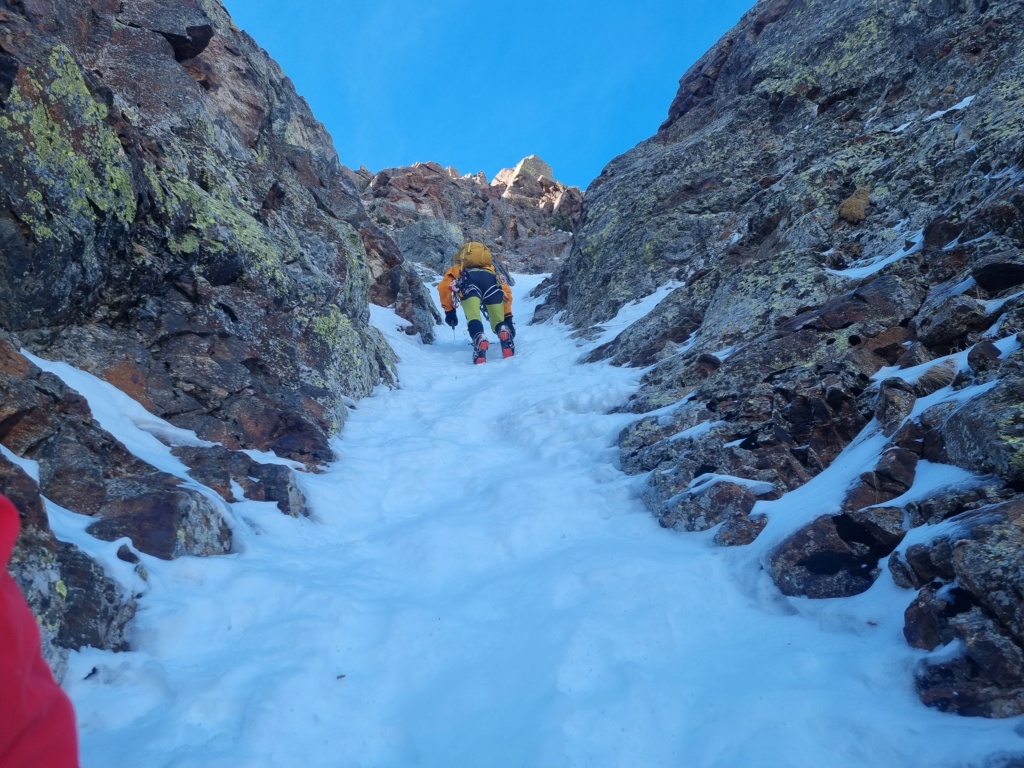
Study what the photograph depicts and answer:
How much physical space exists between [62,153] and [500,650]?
6103mm

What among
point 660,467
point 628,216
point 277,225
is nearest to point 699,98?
point 628,216

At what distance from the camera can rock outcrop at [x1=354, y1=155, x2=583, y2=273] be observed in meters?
30.8

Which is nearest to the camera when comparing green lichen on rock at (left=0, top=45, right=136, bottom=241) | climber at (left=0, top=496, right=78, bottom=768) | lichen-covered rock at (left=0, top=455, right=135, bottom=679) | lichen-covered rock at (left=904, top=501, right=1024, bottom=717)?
climber at (left=0, top=496, right=78, bottom=768)

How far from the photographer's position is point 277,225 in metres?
10.7

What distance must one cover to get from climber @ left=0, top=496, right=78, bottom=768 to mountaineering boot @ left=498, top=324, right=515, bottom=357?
12605 mm

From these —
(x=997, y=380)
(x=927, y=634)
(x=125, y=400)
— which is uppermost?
(x=125, y=400)

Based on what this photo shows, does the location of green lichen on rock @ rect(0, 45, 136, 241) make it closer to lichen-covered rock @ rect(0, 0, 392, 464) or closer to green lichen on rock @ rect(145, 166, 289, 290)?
lichen-covered rock @ rect(0, 0, 392, 464)

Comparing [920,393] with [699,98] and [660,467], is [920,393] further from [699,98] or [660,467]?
[699,98]

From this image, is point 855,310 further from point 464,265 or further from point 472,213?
point 472,213

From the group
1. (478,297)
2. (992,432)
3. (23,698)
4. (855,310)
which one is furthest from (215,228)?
(992,432)

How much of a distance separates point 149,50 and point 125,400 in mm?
7390

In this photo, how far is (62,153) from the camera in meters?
6.01

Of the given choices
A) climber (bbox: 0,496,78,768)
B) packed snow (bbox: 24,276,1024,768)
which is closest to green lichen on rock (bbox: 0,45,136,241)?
packed snow (bbox: 24,276,1024,768)

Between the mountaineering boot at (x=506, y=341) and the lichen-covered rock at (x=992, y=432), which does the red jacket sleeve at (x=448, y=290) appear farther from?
the lichen-covered rock at (x=992, y=432)
